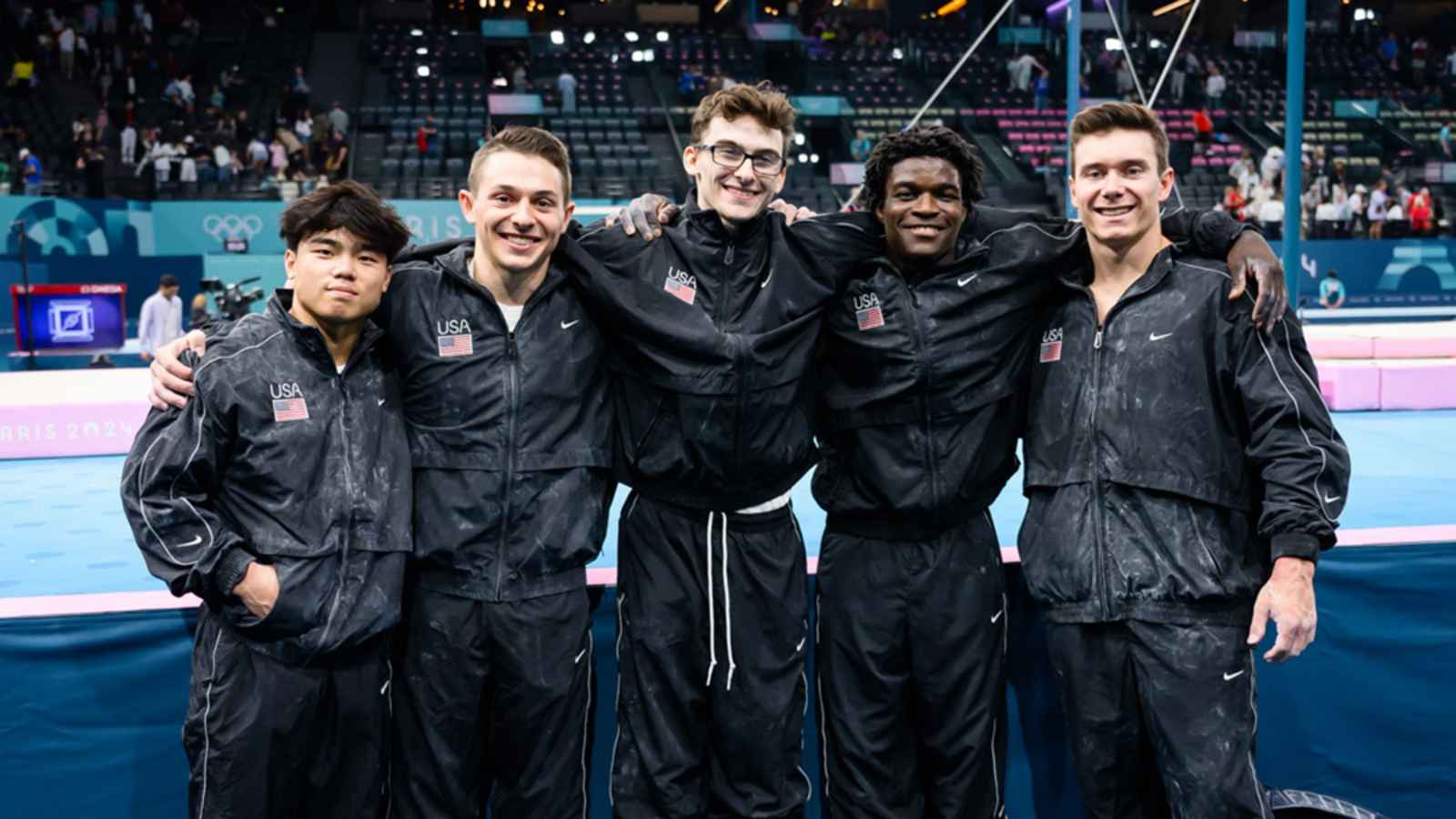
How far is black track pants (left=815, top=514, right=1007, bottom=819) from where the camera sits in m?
2.82

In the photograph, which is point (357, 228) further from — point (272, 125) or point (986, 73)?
point (986, 73)

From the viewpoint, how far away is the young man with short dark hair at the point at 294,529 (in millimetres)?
2457

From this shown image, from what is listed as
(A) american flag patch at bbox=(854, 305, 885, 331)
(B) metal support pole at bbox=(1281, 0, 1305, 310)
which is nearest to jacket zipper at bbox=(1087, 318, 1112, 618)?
(A) american flag patch at bbox=(854, 305, 885, 331)

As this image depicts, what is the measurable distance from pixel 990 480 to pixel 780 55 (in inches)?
1064

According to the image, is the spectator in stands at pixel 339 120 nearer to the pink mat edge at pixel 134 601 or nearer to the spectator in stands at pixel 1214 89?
the spectator in stands at pixel 1214 89

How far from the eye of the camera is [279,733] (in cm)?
250

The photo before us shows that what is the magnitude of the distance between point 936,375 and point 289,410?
1.56 metres

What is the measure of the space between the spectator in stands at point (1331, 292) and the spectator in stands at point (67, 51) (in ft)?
80.2

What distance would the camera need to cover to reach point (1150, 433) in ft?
8.71

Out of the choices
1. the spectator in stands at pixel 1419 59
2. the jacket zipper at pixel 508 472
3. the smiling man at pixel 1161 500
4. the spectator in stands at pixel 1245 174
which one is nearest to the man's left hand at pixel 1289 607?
the smiling man at pixel 1161 500

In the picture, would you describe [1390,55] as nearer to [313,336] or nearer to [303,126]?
[303,126]

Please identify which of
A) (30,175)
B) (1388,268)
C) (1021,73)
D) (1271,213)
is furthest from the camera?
(1021,73)

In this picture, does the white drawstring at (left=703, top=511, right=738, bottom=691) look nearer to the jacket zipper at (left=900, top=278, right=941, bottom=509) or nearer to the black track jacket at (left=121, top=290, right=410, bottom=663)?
the jacket zipper at (left=900, top=278, right=941, bottom=509)

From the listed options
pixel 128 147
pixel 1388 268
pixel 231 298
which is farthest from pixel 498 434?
pixel 128 147
